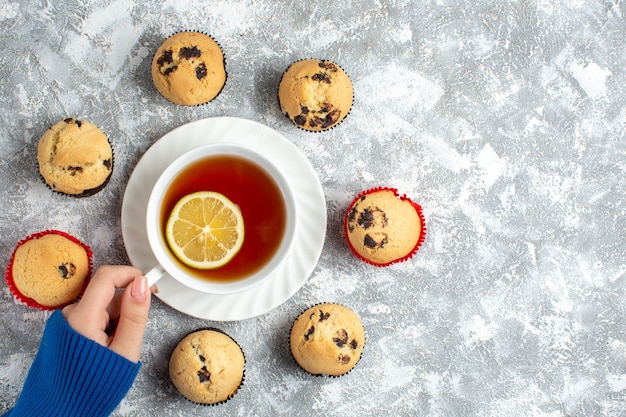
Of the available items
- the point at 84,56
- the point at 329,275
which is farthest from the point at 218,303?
the point at 84,56

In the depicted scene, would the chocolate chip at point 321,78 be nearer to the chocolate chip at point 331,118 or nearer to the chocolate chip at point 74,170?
the chocolate chip at point 331,118

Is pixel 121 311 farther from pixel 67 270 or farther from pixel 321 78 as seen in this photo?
pixel 321 78

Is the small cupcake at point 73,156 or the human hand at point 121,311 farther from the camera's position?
the small cupcake at point 73,156

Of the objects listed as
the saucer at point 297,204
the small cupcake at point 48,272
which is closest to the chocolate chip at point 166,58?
the saucer at point 297,204

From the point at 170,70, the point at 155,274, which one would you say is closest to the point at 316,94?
the point at 170,70

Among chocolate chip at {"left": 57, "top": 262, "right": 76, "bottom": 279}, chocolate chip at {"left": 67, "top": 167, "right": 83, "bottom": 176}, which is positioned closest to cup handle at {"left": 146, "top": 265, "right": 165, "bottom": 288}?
chocolate chip at {"left": 57, "top": 262, "right": 76, "bottom": 279}

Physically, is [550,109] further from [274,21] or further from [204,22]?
[204,22]

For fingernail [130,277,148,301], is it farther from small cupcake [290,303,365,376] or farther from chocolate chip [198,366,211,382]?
small cupcake [290,303,365,376]
